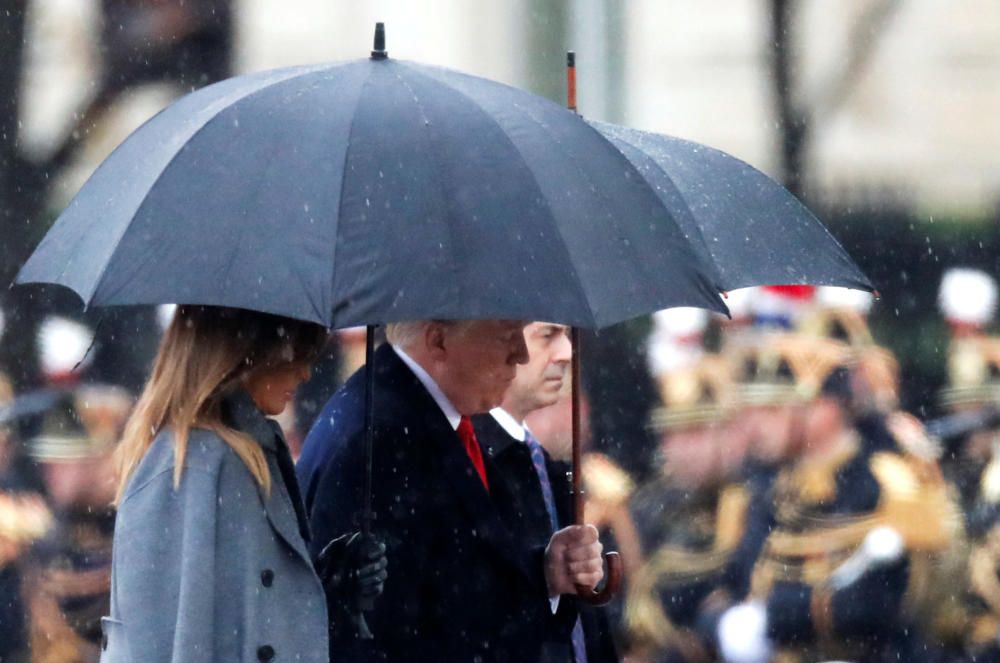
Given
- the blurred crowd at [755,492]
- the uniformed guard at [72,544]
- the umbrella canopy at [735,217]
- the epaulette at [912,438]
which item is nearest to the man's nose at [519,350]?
the umbrella canopy at [735,217]

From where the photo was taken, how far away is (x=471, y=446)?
4.12 metres

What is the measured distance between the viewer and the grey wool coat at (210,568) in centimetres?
338

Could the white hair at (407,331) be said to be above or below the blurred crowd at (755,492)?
above

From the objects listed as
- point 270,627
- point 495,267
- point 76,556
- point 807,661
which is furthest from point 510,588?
point 76,556

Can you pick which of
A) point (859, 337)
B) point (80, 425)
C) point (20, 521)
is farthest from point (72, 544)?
point (859, 337)

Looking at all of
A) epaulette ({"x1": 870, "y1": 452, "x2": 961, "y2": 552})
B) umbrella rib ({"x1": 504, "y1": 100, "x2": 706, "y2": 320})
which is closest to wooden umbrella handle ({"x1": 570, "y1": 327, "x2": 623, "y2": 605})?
umbrella rib ({"x1": 504, "y1": 100, "x2": 706, "y2": 320})

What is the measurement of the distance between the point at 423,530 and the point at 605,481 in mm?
3420

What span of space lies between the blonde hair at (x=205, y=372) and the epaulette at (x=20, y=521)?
3616 mm

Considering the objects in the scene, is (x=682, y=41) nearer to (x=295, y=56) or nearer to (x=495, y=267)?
(x=295, y=56)

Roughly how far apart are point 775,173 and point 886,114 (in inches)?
17.8

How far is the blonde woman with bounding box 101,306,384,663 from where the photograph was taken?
338cm

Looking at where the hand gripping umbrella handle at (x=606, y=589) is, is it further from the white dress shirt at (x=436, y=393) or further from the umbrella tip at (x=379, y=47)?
the umbrella tip at (x=379, y=47)

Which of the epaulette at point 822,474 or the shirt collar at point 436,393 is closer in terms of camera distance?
the shirt collar at point 436,393

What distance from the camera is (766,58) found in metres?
7.67
